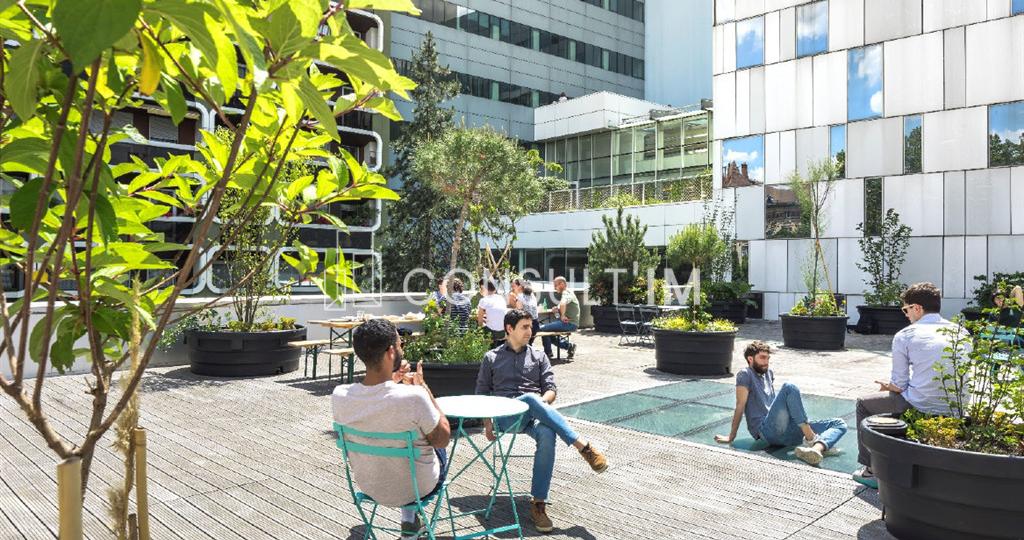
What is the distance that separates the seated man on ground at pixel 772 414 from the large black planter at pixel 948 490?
2.17 meters

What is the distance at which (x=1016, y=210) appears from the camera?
19609 mm

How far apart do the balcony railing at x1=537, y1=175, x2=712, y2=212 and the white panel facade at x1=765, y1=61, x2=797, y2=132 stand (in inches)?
192

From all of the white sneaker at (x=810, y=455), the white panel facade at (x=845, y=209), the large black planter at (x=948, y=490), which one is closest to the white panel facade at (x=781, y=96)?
the white panel facade at (x=845, y=209)

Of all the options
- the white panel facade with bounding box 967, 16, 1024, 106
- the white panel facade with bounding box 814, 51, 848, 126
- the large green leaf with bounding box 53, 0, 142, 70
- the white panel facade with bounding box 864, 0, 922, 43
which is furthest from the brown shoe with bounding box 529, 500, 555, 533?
the white panel facade with bounding box 864, 0, 922, 43

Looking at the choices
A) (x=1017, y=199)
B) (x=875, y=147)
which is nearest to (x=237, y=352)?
(x=875, y=147)

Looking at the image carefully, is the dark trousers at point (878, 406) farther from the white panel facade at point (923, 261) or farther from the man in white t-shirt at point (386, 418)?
the white panel facade at point (923, 261)

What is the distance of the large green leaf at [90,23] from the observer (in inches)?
35.3

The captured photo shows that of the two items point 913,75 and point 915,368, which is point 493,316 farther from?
point 913,75

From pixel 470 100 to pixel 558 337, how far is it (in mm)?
34234

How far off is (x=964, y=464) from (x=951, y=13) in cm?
2107

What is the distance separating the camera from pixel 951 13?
67.6 feet

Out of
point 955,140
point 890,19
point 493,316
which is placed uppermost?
point 890,19

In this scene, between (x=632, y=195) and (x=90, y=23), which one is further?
(x=632, y=195)

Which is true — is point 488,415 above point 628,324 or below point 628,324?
above
